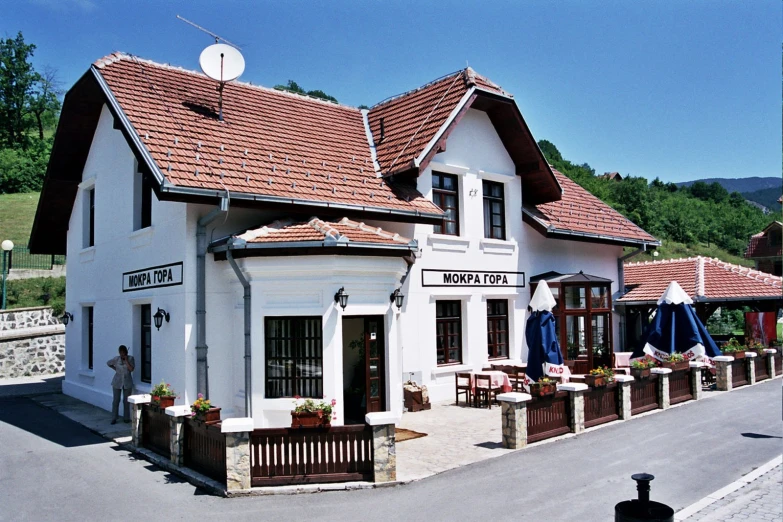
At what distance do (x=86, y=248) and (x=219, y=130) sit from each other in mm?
5868

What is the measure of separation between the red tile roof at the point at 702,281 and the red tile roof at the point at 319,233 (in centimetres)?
1099

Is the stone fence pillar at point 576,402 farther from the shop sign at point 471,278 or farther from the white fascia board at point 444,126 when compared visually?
the white fascia board at point 444,126

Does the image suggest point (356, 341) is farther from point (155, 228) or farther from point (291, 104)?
point (291, 104)

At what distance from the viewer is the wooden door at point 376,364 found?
11523mm

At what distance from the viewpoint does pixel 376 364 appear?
38.4 feet

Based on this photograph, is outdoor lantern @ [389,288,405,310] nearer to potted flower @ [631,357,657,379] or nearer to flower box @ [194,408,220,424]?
flower box @ [194,408,220,424]

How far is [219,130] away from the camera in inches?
518

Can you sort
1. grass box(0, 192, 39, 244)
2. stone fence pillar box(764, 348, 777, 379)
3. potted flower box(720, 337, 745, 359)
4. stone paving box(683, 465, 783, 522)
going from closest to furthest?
stone paving box(683, 465, 783, 522), potted flower box(720, 337, 745, 359), stone fence pillar box(764, 348, 777, 379), grass box(0, 192, 39, 244)

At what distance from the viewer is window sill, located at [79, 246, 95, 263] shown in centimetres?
1606

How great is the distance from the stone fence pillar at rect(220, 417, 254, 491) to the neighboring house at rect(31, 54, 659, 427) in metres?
2.85

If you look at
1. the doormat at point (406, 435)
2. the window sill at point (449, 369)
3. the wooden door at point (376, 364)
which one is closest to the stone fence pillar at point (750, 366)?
the window sill at point (449, 369)

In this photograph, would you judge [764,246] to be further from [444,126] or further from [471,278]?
[444,126]

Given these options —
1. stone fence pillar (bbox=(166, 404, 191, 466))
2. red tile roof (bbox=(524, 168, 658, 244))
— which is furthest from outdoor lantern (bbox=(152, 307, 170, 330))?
red tile roof (bbox=(524, 168, 658, 244))

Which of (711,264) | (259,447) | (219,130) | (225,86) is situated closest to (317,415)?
(259,447)
